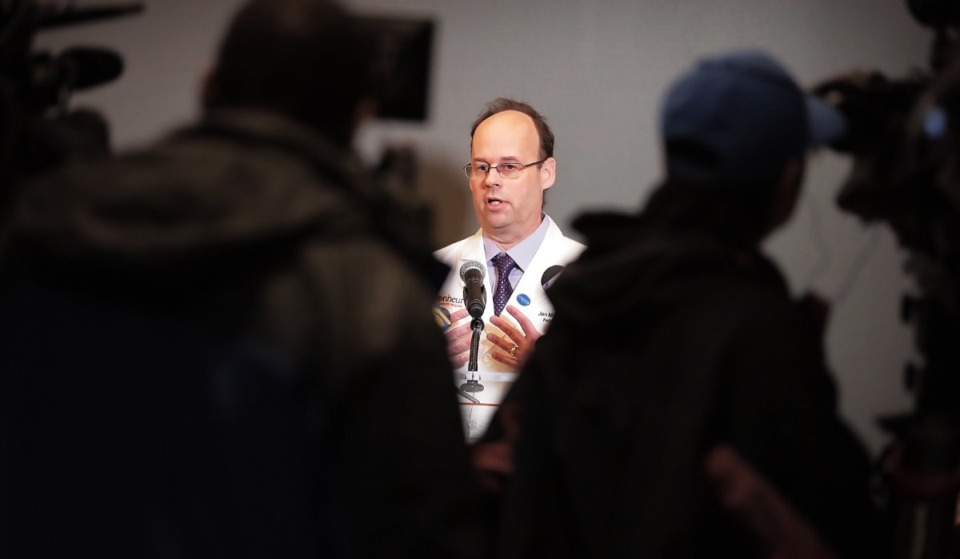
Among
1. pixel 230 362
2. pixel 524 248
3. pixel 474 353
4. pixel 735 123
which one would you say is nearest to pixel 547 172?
pixel 524 248

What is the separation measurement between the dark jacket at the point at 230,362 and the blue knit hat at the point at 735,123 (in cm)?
43

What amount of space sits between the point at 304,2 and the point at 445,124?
8.29 ft

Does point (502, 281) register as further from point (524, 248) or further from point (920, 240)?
point (920, 240)

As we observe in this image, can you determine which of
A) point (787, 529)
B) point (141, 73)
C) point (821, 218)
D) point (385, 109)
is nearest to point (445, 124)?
point (141, 73)

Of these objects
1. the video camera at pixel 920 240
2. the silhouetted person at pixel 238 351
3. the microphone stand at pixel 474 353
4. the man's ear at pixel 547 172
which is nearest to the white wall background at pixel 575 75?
the man's ear at pixel 547 172

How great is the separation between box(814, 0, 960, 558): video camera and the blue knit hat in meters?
0.19

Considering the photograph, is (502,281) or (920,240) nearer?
(920,240)

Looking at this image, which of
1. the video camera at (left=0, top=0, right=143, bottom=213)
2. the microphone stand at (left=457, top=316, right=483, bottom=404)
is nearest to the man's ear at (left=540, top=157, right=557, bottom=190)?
the microphone stand at (left=457, top=316, right=483, bottom=404)

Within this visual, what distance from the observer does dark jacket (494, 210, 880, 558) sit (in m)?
1.46

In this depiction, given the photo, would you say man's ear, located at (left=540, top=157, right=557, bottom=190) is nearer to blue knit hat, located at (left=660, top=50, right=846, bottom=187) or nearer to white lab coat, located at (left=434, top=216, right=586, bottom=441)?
white lab coat, located at (left=434, top=216, right=586, bottom=441)

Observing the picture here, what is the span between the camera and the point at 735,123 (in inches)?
60.6

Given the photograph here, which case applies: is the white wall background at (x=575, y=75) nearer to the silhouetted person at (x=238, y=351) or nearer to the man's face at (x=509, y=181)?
the man's face at (x=509, y=181)

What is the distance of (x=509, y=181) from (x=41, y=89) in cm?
165

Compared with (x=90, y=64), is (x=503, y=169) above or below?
below
